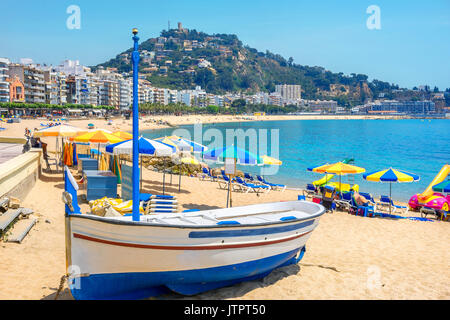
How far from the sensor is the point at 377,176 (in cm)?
1427

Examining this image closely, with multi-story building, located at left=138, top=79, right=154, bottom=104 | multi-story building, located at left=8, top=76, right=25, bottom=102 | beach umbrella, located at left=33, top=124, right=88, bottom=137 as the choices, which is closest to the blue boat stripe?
A: beach umbrella, located at left=33, top=124, right=88, bottom=137

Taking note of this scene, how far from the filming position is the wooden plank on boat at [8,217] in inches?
313

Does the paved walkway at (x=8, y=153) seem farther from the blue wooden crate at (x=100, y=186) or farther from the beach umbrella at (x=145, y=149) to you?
the beach umbrella at (x=145, y=149)

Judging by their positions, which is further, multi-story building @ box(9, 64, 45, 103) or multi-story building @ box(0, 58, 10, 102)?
multi-story building @ box(9, 64, 45, 103)

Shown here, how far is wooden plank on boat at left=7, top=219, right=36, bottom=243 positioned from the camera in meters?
8.09

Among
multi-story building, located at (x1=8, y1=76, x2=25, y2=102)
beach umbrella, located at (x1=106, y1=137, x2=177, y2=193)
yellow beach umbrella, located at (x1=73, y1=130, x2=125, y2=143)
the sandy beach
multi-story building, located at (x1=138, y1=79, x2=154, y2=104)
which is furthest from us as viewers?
multi-story building, located at (x1=138, y1=79, x2=154, y2=104)

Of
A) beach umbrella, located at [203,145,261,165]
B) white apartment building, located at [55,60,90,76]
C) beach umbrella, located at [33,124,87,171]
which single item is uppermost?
white apartment building, located at [55,60,90,76]

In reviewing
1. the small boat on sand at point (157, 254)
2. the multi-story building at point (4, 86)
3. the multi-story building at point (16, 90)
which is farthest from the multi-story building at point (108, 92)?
the small boat on sand at point (157, 254)

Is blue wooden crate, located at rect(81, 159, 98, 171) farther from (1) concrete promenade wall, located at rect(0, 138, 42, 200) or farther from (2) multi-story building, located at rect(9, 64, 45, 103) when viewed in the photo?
(2) multi-story building, located at rect(9, 64, 45, 103)

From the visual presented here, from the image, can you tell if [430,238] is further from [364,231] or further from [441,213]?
[441,213]

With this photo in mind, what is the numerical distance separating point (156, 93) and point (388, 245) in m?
169

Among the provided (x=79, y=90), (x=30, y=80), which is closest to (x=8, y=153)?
(x=30, y=80)

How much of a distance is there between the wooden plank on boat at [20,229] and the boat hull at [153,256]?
3011mm
